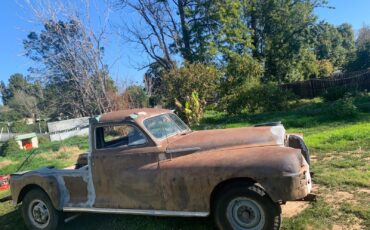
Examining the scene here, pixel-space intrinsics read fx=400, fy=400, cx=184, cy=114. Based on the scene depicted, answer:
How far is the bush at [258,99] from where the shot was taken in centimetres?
1883

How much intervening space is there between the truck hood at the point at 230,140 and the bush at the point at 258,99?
13286 millimetres

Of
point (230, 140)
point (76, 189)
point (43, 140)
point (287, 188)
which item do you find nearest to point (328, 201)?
point (287, 188)

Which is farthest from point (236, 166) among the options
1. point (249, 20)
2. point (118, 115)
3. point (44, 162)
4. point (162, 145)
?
point (249, 20)

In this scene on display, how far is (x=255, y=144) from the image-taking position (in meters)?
5.21

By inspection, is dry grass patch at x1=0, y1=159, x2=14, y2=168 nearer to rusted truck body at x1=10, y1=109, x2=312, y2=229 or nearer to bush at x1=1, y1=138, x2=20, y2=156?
bush at x1=1, y1=138, x2=20, y2=156

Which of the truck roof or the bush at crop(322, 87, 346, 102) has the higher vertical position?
the truck roof

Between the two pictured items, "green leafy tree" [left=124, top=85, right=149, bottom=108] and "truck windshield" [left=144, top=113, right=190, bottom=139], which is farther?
"green leafy tree" [left=124, top=85, right=149, bottom=108]

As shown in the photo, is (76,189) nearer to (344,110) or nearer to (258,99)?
(344,110)

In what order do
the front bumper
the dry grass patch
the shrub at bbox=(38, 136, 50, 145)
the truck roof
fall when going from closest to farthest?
the front bumper → the truck roof → the dry grass patch → the shrub at bbox=(38, 136, 50, 145)

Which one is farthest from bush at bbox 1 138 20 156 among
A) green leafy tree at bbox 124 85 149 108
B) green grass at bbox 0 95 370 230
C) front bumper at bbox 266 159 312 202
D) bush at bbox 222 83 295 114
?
front bumper at bbox 266 159 312 202

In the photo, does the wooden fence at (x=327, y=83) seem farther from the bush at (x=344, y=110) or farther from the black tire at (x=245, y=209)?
the black tire at (x=245, y=209)

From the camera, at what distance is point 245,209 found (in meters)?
4.77

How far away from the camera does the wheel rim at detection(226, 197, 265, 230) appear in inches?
185

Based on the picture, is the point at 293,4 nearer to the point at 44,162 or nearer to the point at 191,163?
the point at 44,162
